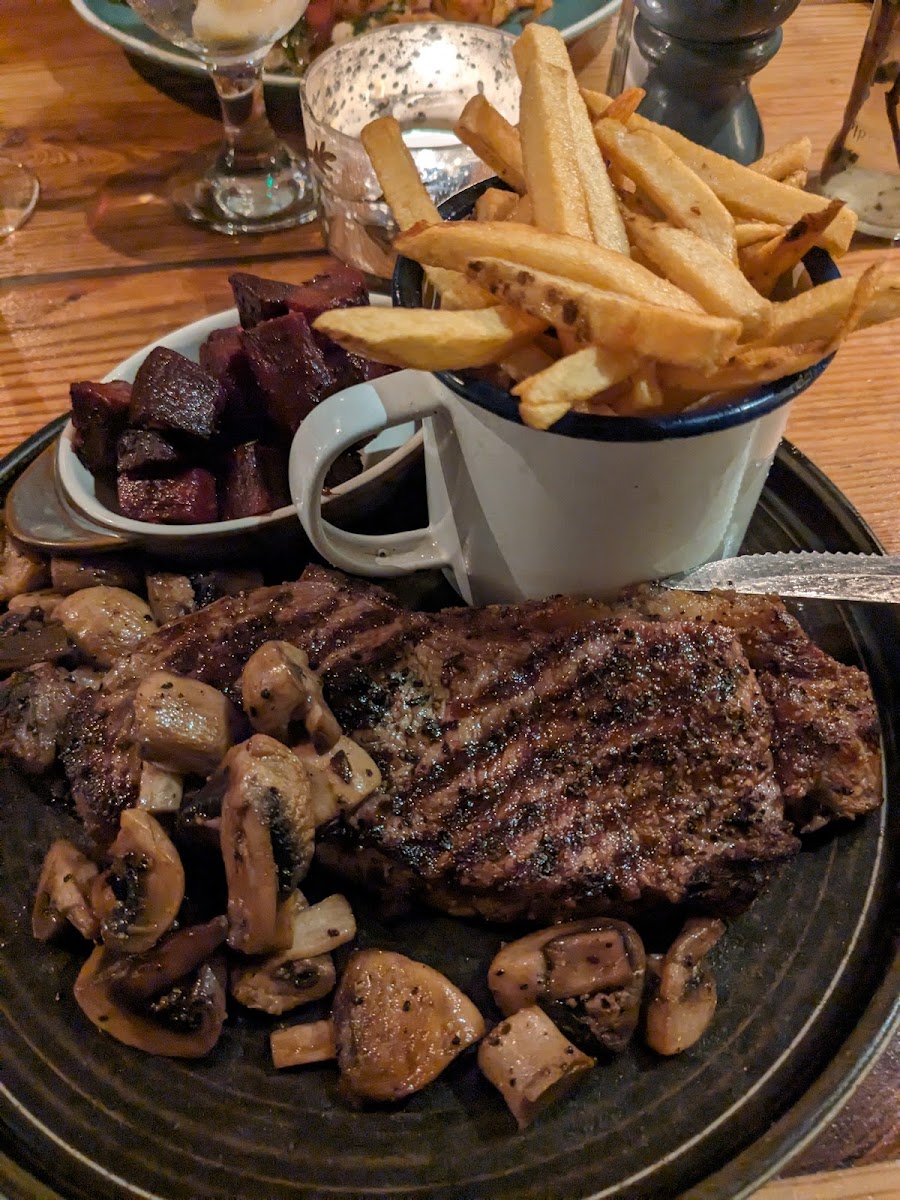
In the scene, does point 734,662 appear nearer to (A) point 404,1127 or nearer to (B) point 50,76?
(A) point 404,1127

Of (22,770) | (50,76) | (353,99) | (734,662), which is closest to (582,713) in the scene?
(734,662)

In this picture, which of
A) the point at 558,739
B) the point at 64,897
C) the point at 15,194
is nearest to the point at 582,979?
the point at 558,739

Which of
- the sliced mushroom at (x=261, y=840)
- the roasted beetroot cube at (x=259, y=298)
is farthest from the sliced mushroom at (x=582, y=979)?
the roasted beetroot cube at (x=259, y=298)

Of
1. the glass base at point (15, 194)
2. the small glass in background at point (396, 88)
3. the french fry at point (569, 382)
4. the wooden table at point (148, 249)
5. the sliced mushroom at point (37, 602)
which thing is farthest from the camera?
the glass base at point (15, 194)

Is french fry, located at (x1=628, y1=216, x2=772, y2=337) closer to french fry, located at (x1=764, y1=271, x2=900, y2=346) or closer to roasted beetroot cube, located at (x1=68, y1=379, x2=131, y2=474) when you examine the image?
french fry, located at (x1=764, y1=271, x2=900, y2=346)

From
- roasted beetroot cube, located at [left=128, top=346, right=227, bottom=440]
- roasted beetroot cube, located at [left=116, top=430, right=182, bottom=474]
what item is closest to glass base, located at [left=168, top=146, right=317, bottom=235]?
roasted beetroot cube, located at [left=128, top=346, right=227, bottom=440]

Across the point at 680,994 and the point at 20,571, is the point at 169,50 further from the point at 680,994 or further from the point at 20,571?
the point at 680,994

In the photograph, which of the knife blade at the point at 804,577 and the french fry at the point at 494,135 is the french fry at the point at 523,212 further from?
the knife blade at the point at 804,577
